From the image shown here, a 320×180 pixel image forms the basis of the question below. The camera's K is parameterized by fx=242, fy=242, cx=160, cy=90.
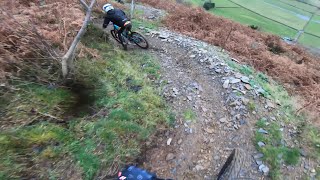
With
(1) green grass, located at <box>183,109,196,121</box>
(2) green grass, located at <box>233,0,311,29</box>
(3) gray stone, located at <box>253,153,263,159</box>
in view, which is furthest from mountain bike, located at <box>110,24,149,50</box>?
(2) green grass, located at <box>233,0,311,29</box>

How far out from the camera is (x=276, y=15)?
900 inches

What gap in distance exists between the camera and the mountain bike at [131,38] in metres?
10.2

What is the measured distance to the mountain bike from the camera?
10164 mm

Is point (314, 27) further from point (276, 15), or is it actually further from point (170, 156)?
point (170, 156)

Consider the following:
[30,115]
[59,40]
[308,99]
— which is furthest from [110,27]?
[308,99]

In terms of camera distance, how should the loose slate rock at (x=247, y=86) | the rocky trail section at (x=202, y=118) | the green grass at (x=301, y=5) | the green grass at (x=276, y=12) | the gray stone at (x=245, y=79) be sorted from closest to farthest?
the rocky trail section at (x=202, y=118) < the loose slate rock at (x=247, y=86) < the gray stone at (x=245, y=79) < the green grass at (x=276, y=12) < the green grass at (x=301, y=5)

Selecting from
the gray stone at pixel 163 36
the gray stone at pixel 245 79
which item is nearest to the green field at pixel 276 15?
the gray stone at pixel 163 36

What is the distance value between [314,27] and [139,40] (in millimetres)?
18106

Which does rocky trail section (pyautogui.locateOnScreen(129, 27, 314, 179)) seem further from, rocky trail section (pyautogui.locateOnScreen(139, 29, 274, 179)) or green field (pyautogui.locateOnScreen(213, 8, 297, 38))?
green field (pyautogui.locateOnScreen(213, 8, 297, 38))

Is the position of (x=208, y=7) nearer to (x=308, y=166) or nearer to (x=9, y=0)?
(x=9, y=0)

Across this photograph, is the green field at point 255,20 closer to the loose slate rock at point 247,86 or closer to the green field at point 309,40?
the green field at point 309,40

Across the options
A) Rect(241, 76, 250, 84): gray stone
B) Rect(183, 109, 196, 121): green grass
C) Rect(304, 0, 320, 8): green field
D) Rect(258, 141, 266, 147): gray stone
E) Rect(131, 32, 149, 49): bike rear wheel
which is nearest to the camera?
Rect(258, 141, 266, 147): gray stone

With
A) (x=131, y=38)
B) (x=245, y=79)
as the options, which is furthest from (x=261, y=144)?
(x=131, y=38)

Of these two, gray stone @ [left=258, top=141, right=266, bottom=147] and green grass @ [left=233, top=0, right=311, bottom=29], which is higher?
gray stone @ [left=258, top=141, right=266, bottom=147]
